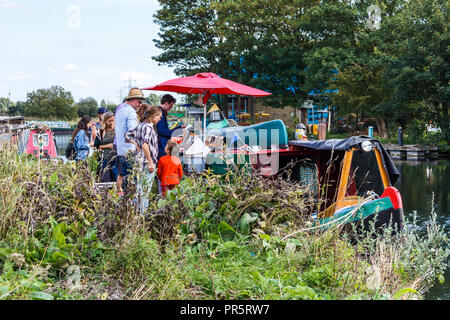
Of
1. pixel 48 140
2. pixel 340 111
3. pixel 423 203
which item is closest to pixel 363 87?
pixel 340 111

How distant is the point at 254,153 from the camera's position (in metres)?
7.38

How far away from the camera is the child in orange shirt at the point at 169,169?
21.6 feet

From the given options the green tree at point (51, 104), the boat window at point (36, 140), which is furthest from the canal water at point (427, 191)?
the green tree at point (51, 104)

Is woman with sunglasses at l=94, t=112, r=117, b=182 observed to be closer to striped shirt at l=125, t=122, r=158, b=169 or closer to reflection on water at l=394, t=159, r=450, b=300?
striped shirt at l=125, t=122, r=158, b=169

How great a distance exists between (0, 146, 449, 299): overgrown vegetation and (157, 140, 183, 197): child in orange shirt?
1.91 meters

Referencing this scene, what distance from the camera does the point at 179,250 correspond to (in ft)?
13.1

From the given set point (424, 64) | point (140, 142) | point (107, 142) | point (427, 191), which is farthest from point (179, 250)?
point (424, 64)

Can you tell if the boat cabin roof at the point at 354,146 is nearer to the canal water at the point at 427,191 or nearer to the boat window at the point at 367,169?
the boat window at the point at 367,169

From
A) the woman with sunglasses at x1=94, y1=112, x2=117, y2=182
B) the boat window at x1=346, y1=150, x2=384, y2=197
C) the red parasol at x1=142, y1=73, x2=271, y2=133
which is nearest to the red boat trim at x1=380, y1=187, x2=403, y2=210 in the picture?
the boat window at x1=346, y1=150, x2=384, y2=197

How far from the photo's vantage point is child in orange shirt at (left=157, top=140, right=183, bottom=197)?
6594mm

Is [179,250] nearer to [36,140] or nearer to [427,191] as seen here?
[36,140]

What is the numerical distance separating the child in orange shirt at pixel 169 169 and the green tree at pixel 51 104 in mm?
75994

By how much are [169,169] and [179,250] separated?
2755mm
